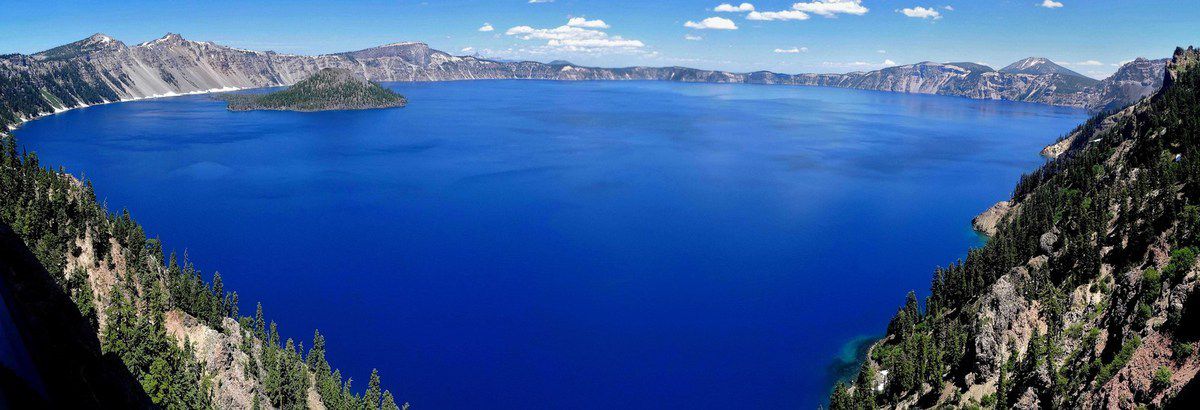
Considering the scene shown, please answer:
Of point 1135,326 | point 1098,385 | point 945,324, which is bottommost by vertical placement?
point 945,324

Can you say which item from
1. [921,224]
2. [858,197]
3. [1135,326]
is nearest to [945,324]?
[1135,326]

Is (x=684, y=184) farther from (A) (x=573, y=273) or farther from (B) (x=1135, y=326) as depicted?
(B) (x=1135, y=326)

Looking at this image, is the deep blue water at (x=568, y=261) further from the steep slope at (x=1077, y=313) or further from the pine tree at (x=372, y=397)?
the steep slope at (x=1077, y=313)

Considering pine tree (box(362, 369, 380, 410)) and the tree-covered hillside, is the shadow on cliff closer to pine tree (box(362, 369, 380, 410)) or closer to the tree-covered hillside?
pine tree (box(362, 369, 380, 410))

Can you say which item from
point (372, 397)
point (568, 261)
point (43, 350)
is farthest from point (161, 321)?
point (43, 350)

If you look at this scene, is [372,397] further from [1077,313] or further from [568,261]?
[1077,313]

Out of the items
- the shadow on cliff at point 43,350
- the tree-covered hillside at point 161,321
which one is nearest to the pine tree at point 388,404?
the tree-covered hillside at point 161,321

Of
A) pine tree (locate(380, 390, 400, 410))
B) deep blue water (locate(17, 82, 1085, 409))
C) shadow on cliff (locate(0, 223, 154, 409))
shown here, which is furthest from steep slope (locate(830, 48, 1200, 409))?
shadow on cliff (locate(0, 223, 154, 409))
